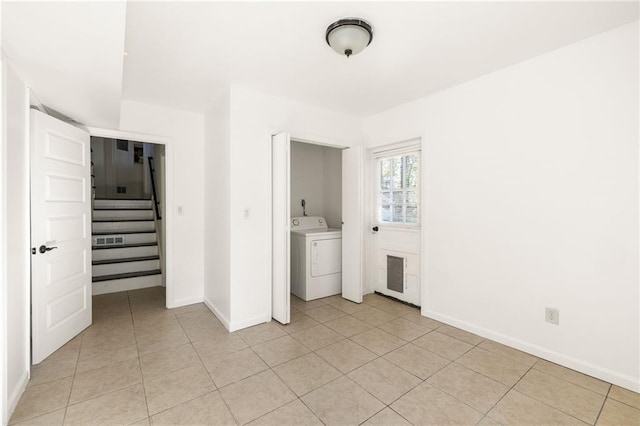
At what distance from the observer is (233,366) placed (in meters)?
2.28

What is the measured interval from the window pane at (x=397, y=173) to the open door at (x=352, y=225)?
0.43m

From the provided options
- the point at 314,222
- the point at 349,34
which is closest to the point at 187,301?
the point at 314,222

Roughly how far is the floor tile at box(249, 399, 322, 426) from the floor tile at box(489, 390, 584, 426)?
1.07 metres

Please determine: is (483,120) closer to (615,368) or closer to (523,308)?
(523,308)

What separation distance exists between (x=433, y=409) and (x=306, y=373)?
2.89ft

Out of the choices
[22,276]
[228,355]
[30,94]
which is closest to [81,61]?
[30,94]

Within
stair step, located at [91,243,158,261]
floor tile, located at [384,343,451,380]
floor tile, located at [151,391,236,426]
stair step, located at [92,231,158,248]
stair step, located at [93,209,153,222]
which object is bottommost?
floor tile, located at [151,391,236,426]

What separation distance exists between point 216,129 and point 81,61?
1.50 metres

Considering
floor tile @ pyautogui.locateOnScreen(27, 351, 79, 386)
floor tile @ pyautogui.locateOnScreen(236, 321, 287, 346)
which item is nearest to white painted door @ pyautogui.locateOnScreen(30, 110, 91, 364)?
floor tile @ pyautogui.locateOnScreen(27, 351, 79, 386)

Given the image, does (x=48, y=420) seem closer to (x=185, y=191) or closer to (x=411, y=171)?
(x=185, y=191)

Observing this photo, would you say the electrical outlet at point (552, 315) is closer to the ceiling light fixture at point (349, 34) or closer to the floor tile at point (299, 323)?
the floor tile at point (299, 323)

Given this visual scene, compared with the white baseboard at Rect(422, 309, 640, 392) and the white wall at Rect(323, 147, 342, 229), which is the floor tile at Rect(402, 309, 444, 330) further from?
the white wall at Rect(323, 147, 342, 229)

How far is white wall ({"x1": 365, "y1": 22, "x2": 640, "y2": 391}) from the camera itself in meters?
2.01

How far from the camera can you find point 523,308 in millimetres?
2482
